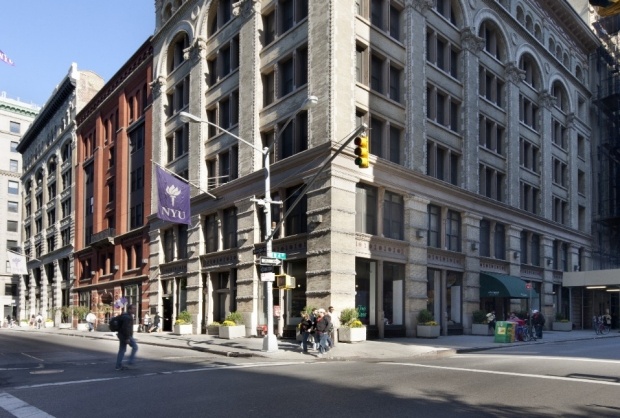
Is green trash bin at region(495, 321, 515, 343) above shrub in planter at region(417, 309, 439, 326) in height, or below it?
below

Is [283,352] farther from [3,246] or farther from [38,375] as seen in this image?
[3,246]

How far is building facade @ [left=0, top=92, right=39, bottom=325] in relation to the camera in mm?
95250

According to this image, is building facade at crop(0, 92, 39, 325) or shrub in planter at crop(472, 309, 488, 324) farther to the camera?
building facade at crop(0, 92, 39, 325)

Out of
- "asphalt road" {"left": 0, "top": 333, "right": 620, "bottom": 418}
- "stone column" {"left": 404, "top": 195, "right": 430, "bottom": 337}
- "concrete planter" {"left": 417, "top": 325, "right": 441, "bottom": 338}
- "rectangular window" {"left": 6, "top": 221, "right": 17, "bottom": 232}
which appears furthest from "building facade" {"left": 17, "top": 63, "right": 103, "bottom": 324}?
"asphalt road" {"left": 0, "top": 333, "right": 620, "bottom": 418}

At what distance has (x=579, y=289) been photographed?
51219 mm

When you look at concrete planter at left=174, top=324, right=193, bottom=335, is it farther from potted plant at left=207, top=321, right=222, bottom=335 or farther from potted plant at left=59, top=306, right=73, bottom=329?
potted plant at left=59, top=306, right=73, bottom=329

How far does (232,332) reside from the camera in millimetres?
31422

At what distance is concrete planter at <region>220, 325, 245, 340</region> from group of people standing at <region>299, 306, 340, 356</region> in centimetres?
790

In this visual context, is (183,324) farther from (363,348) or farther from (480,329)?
(480,329)

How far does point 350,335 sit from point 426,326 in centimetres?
597

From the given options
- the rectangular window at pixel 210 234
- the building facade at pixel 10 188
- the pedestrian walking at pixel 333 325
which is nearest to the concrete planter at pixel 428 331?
the pedestrian walking at pixel 333 325

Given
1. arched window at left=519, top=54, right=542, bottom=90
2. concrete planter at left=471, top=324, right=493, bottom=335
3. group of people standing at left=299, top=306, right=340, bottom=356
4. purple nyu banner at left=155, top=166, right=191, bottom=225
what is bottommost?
concrete planter at left=471, top=324, right=493, bottom=335

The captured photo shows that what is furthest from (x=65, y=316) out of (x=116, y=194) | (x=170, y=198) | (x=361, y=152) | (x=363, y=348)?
(x=361, y=152)

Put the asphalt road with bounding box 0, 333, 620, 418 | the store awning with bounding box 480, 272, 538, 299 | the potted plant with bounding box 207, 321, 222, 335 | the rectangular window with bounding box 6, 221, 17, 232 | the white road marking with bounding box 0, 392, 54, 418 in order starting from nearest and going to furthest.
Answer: the white road marking with bounding box 0, 392, 54, 418, the asphalt road with bounding box 0, 333, 620, 418, the potted plant with bounding box 207, 321, 222, 335, the store awning with bounding box 480, 272, 538, 299, the rectangular window with bounding box 6, 221, 17, 232
